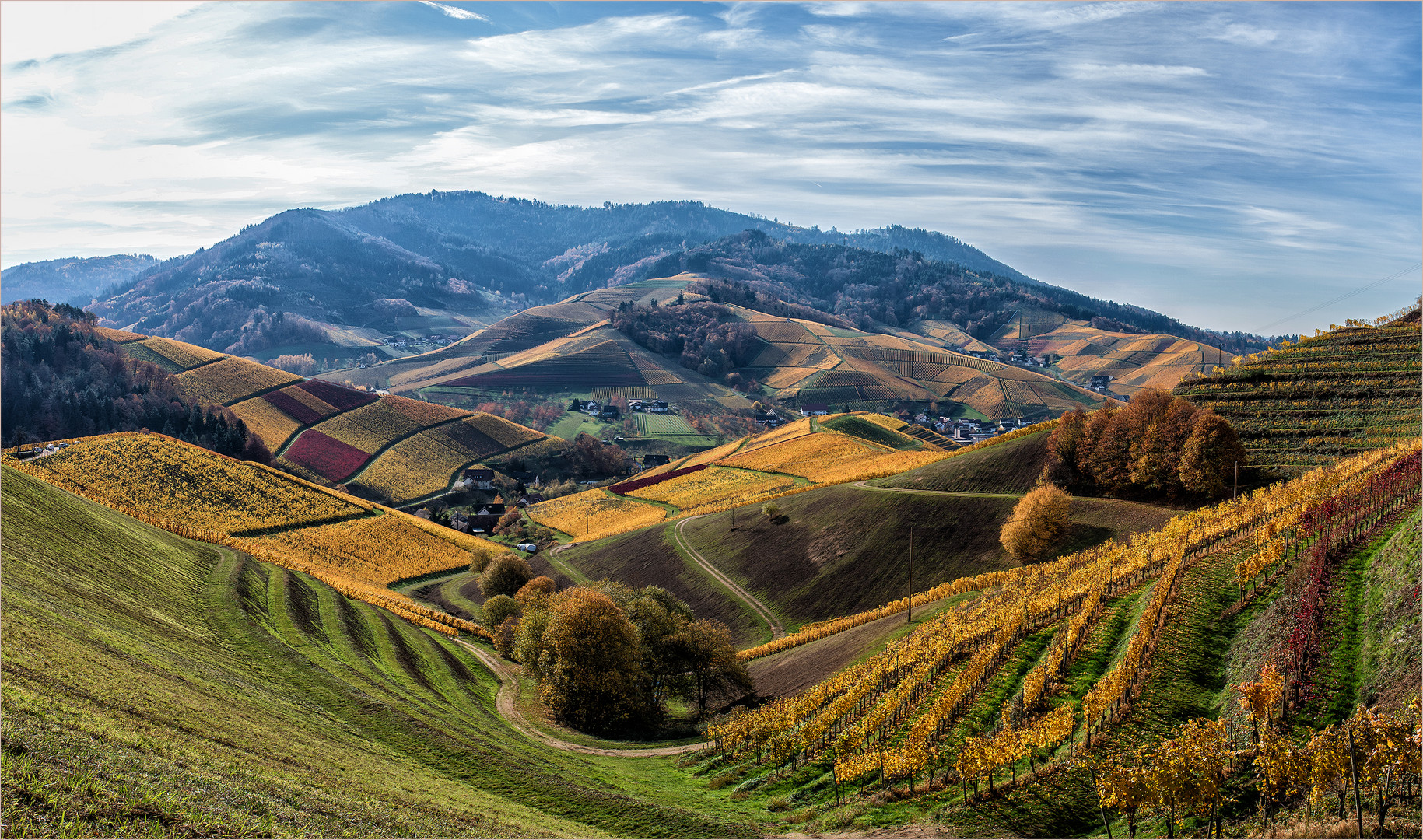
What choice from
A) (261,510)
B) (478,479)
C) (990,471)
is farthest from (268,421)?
(990,471)

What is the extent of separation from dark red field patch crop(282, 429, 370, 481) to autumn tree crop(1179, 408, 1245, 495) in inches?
5848

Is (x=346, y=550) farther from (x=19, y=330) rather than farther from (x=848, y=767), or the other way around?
(x=19, y=330)

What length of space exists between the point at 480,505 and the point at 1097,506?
4409 inches

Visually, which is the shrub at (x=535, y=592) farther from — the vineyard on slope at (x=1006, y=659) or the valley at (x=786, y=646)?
the vineyard on slope at (x=1006, y=659)

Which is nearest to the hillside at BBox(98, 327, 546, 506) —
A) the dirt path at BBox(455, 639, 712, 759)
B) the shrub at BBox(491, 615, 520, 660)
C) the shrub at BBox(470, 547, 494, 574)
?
the shrub at BBox(470, 547, 494, 574)

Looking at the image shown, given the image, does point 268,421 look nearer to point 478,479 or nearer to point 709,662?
point 478,479

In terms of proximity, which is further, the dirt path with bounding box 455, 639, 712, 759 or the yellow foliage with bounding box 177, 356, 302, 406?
the yellow foliage with bounding box 177, 356, 302, 406

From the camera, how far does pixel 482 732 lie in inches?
1572

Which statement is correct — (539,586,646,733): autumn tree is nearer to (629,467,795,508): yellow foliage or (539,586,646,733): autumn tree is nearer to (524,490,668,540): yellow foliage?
(629,467,795,508): yellow foliage

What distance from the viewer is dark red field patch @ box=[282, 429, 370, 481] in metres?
158

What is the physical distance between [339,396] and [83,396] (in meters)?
51.4

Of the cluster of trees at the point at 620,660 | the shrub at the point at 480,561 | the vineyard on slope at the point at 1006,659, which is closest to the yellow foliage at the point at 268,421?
the shrub at the point at 480,561

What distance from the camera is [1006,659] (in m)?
36.4

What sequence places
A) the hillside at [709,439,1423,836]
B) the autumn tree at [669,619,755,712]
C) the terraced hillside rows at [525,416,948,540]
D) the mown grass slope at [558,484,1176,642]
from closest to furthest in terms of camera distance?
1. the hillside at [709,439,1423,836]
2. the autumn tree at [669,619,755,712]
3. the mown grass slope at [558,484,1176,642]
4. the terraced hillside rows at [525,416,948,540]
